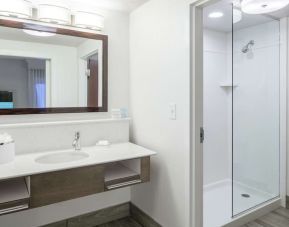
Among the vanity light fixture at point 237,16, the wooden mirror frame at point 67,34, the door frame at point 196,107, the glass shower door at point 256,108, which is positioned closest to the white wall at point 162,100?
the door frame at point 196,107

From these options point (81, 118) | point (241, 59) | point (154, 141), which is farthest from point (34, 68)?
point (241, 59)

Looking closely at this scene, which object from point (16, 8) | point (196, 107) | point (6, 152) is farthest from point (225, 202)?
point (16, 8)

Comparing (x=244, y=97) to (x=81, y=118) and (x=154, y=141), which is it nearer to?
(x=154, y=141)

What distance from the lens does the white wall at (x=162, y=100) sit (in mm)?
1724

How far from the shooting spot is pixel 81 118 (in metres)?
2.15

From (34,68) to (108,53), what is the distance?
2.25 feet

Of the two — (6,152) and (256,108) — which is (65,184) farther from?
(256,108)

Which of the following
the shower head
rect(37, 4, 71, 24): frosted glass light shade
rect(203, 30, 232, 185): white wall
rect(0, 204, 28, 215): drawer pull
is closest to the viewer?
rect(0, 204, 28, 215): drawer pull

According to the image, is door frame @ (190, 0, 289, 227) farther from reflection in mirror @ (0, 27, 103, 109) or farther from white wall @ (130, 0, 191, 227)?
reflection in mirror @ (0, 27, 103, 109)

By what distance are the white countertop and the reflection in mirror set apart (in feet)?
1.43

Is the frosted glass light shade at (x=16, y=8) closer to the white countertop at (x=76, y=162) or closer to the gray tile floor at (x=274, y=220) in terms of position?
the white countertop at (x=76, y=162)

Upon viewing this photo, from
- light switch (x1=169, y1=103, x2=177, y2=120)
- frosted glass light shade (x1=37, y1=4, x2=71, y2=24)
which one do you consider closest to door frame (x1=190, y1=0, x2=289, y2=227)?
light switch (x1=169, y1=103, x2=177, y2=120)

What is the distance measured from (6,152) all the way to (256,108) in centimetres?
254

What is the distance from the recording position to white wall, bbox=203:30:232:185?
2936 millimetres
